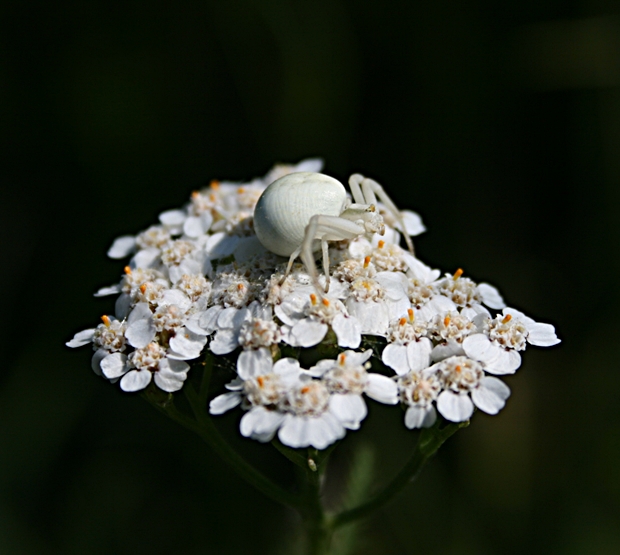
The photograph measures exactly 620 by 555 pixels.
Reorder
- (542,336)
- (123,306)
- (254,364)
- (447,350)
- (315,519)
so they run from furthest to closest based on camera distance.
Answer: (315,519) < (123,306) < (542,336) < (447,350) < (254,364)

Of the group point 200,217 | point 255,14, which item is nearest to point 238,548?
point 200,217

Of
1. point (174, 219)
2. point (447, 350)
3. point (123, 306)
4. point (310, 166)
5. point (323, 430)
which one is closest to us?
point (323, 430)

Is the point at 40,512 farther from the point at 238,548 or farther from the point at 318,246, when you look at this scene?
the point at 318,246

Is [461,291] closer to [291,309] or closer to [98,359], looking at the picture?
[291,309]

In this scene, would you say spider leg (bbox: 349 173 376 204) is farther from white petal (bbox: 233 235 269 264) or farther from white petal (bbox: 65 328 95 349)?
white petal (bbox: 65 328 95 349)

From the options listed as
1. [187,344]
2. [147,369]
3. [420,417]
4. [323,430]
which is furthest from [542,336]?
[147,369]

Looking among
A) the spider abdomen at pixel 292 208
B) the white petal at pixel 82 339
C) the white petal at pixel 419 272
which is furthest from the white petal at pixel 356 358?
the white petal at pixel 82 339
